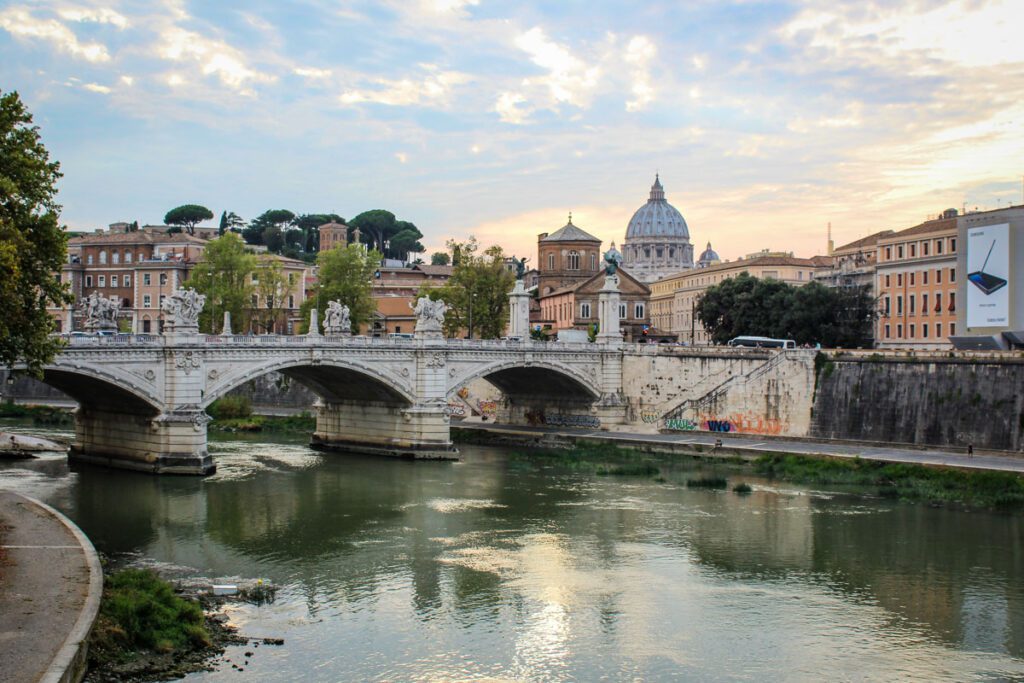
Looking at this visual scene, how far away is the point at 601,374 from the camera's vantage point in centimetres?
4822

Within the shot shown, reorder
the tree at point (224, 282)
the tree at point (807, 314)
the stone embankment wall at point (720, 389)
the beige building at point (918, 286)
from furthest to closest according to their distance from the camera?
1. the tree at point (224, 282)
2. the tree at point (807, 314)
3. the beige building at point (918, 286)
4. the stone embankment wall at point (720, 389)

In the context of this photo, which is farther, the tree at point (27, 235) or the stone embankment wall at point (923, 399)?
the stone embankment wall at point (923, 399)

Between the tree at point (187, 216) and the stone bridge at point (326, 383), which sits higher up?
the tree at point (187, 216)

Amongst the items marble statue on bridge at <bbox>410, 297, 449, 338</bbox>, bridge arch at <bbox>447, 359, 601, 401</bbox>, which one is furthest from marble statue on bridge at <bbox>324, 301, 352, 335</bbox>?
bridge arch at <bbox>447, 359, 601, 401</bbox>

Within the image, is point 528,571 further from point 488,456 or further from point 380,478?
point 488,456

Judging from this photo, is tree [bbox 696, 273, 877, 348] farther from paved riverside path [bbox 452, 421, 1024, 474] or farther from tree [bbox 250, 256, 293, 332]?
tree [bbox 250, 256, 293, 332]

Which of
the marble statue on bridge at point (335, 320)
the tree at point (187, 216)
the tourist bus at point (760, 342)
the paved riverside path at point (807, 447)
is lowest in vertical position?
the paved riverside path at point (807, 447)

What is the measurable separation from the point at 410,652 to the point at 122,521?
40.0ft

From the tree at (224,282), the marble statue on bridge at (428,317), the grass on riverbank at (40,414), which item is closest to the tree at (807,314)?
the marble statue on bridge at (428,317)

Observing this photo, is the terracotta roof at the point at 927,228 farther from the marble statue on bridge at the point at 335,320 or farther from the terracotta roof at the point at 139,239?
the terracotta roof at the point at 139,239

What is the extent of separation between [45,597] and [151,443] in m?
18.7

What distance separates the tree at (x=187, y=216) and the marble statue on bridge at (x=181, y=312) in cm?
6988

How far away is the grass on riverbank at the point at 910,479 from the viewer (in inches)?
1230

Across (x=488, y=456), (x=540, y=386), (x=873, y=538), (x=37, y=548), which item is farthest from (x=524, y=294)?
(x=37, y=548)
